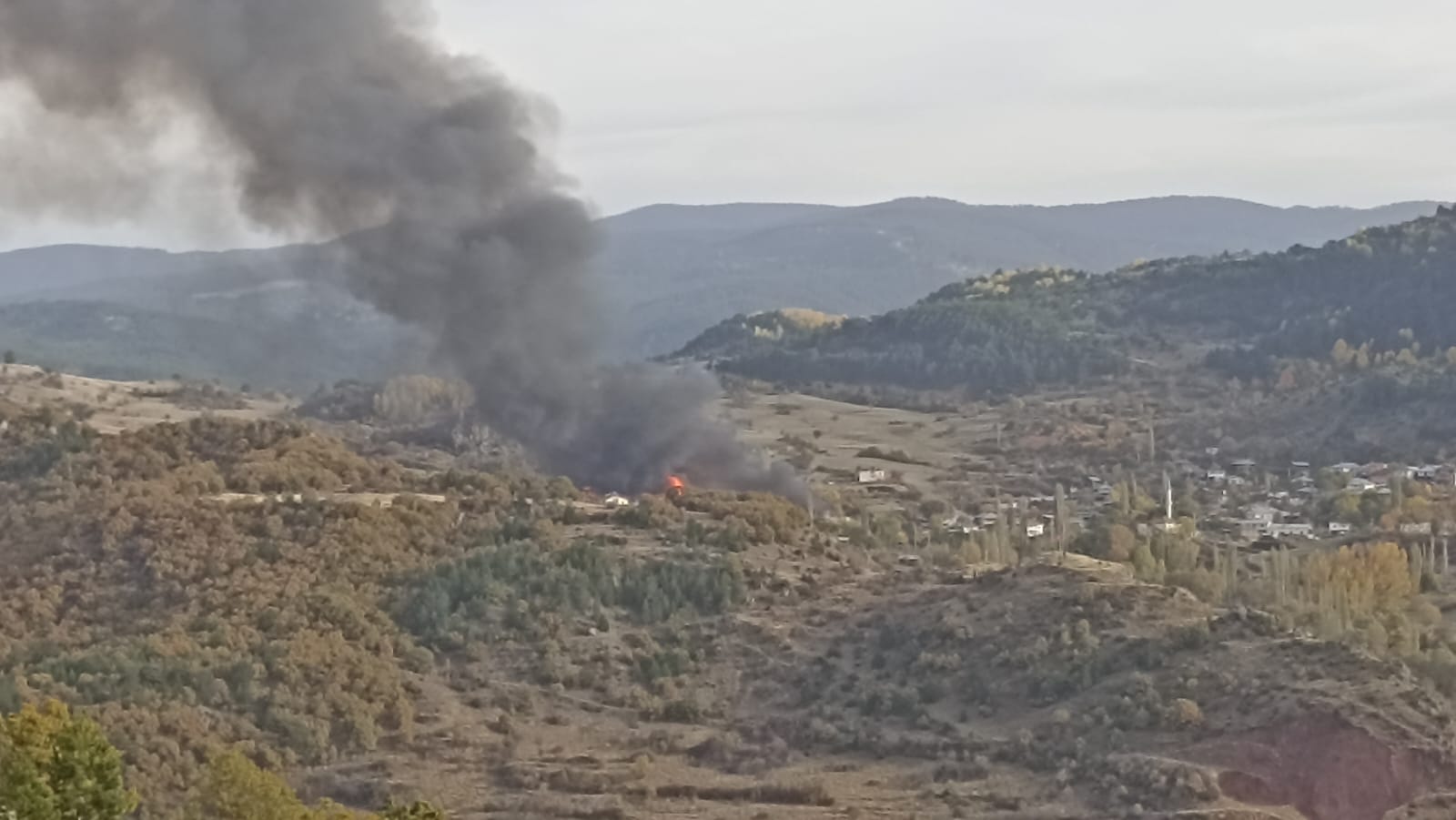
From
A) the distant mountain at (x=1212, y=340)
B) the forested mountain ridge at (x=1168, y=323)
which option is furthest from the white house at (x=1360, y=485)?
the forested mountain ridge at (x=1168, y=323)

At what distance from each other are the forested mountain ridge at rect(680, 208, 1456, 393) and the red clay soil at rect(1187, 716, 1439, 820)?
7828 centimetres

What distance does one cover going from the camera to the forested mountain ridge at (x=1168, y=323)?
121 metres

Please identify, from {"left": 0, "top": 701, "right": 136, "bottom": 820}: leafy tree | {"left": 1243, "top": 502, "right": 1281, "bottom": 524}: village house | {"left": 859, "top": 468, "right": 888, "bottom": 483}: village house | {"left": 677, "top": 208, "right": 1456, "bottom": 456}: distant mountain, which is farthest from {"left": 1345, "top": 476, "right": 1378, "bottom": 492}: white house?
{"left": 0, "top": 701, "right": 136, "bottom": 820}: leafy tree

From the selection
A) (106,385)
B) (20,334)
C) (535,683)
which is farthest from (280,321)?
(535,683)

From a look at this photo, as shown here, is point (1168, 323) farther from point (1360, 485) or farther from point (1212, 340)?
point (1360, 485)

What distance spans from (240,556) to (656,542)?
34.1 feet

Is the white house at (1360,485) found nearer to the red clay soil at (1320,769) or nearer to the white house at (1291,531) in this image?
the white house at (1291,531)

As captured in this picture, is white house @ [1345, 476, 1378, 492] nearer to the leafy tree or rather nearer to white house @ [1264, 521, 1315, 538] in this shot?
white house @ [1264, 521, 1315, 538]

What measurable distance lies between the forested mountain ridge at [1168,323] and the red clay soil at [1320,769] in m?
78.3

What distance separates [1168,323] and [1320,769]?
106 metres

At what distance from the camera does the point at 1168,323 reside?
138 meters

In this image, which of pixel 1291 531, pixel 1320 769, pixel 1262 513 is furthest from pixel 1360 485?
pixel 1320 769

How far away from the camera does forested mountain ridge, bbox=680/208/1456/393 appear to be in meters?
121

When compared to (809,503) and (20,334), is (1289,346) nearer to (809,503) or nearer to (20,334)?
(809,503)
